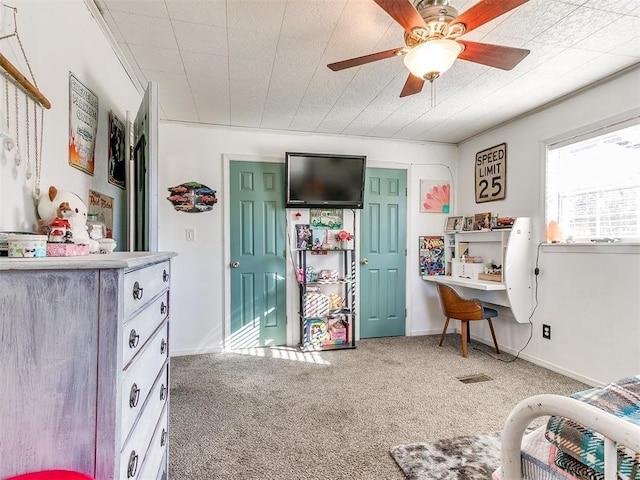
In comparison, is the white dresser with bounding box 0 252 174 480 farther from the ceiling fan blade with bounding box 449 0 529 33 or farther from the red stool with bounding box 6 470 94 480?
the ceiling fan blade with bounding box 449 0 529 33

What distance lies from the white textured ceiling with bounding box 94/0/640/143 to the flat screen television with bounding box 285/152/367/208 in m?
0.38

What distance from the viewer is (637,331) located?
7.33 feet

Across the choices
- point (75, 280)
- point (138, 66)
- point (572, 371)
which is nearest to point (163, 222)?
point (138, 66)

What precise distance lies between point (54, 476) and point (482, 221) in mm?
3736

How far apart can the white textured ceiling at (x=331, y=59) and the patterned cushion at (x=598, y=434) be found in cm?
178

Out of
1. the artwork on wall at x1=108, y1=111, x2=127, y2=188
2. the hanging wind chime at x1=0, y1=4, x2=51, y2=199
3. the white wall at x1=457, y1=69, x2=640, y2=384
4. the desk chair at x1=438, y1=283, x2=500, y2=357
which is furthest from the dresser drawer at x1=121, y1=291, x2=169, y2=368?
the white wall at x1=457, y1=69, x2=640, y2=384

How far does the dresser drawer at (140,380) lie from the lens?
0.85 m

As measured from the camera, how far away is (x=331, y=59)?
216cm

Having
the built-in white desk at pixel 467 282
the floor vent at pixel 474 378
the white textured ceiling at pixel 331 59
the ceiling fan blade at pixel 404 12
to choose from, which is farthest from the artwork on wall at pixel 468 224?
the ceiling fan blade at pixel 404 12

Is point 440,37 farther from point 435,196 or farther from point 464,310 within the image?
point 435,196

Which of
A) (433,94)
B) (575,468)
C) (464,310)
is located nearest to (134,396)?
(575,468)

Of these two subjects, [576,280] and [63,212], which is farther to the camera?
[576,280]

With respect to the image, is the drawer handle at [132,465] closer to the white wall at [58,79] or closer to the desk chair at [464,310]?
the white wall at [58,79]

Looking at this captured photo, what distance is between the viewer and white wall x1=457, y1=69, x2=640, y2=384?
230 cm
